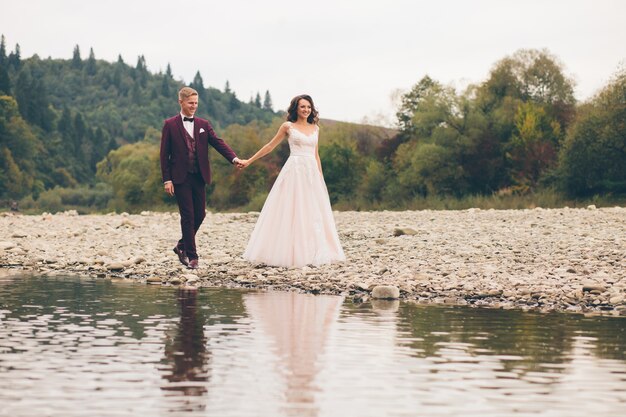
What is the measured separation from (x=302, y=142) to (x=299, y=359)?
868 cm

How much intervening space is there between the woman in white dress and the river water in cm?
363

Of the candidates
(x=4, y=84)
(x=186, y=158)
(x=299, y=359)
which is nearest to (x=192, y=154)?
(x=186, y=158)

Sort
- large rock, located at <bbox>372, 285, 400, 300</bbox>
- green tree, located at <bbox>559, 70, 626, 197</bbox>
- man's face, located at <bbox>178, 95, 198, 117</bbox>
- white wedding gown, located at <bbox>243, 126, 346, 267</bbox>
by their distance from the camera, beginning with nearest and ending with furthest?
1. large rock, located at <bbox>372, 285, 400, 300</bbox>
2. man's face, located at <bbox>178, 95, 198, 117</bbox>
3. white wedding gown, located at <bbox>243, 126, 346, 267</bbox>
4. green tree, located at <bbox>559, 70, 626, 197</bbox>

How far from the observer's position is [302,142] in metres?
16.1

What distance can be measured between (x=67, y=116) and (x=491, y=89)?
122m

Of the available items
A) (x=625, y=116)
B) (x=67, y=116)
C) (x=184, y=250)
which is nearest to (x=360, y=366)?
(x=184, y=250)

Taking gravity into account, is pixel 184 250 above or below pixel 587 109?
below

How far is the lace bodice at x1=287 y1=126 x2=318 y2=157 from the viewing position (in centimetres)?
1602

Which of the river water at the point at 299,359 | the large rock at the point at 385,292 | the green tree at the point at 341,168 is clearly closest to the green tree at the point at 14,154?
the green tree at the point at 341,168

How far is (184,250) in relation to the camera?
1585 cm

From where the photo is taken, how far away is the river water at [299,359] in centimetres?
595

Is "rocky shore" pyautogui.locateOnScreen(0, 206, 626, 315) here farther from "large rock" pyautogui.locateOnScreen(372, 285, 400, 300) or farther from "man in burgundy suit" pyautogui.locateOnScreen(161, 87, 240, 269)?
"man in burgundy suit" pyautogui.locateOnScreen(161, 87, 240, 269)

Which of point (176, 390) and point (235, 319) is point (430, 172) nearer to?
point (235, 319)

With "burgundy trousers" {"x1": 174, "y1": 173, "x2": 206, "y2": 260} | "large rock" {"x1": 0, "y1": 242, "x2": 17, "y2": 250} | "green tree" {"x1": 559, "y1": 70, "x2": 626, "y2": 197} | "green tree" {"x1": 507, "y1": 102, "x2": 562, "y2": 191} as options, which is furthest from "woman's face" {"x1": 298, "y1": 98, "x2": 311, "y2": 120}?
"green tree" {"x1": 507, "y1": 102, "x2": 562, "y2": 191}
